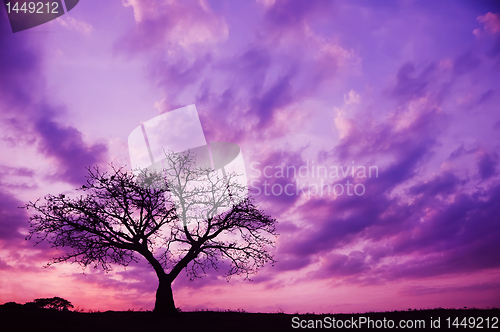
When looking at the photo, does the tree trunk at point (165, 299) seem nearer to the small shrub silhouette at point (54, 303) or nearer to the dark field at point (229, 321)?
the dark field at point (229, 321)

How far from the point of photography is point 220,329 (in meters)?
18.9

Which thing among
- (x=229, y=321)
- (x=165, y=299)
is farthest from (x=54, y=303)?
(x=229, y=321)

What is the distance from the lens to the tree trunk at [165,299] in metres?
23.3

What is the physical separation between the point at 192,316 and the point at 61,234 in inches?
424

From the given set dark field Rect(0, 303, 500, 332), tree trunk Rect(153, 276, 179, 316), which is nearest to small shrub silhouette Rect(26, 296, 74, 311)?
dark field Rect(0, 303, 500, 332)

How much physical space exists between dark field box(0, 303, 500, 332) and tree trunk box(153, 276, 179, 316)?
54 centimetres

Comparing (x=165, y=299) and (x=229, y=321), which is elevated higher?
(x=165, y=299)

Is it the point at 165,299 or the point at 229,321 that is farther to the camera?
the point at 165,299

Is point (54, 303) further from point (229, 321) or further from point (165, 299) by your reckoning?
point (229, 321)

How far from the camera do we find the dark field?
17.4 m

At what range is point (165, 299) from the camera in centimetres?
2353

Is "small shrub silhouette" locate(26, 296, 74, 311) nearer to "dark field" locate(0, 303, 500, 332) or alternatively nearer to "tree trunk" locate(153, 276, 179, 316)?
"dark field" locate(0, 303, 500, 332)

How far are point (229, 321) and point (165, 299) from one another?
4.97 metres

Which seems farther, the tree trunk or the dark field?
the tree trunk
